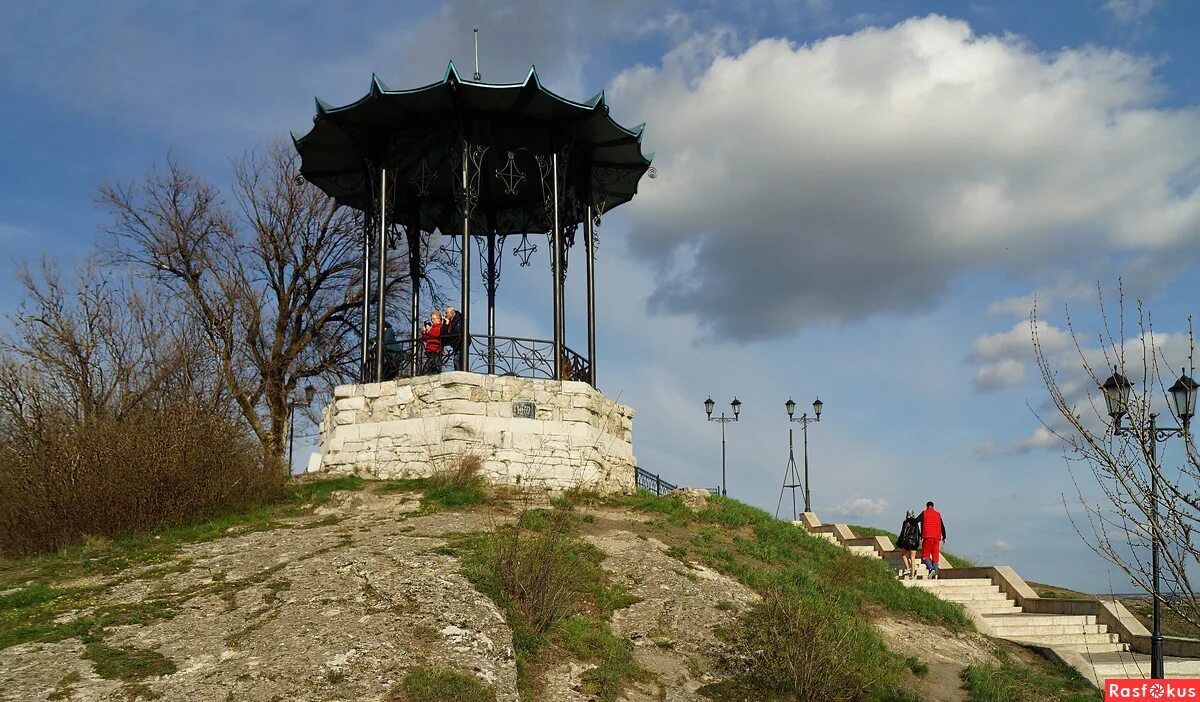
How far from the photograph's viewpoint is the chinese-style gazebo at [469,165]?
18969 millimetres

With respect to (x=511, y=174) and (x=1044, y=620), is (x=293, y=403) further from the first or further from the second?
(x=1044, y=620)

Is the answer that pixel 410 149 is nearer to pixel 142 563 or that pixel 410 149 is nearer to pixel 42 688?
pixel 142 563

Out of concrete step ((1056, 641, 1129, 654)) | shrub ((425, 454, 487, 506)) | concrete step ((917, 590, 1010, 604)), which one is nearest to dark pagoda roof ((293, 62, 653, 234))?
shrub ((425, 454, 487, 506))

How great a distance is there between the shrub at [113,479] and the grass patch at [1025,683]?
38.2ft

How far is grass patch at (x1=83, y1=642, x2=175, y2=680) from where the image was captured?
9320mm

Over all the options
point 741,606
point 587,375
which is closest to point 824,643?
point 741,606

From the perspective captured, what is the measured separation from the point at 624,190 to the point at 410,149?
16.8 feet

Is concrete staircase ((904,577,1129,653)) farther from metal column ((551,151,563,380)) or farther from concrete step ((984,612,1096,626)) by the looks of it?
metal column ((551,151,563,380))

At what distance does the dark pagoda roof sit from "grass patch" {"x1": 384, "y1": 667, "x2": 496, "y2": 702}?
11.6 metres

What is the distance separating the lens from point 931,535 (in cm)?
2069

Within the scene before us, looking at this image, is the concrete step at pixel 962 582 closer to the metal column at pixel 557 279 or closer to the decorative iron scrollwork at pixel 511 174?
the metal column at pixel 557 279

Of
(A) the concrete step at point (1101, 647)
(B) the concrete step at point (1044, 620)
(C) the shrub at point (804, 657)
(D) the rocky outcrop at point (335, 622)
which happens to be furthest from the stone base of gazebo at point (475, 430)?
(A) the concrete step at point (1101, 647)

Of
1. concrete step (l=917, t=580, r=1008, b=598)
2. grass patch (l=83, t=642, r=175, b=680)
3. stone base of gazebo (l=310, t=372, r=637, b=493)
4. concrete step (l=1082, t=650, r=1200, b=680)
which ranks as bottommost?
concrete step (l=1082, t=650, r=1200, b=680)

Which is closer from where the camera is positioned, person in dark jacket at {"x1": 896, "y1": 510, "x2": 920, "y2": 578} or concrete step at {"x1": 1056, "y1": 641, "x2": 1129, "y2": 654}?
concrete step at {"x1": 1056, "y1": 641, "x2": 1129, "y2": 654}
